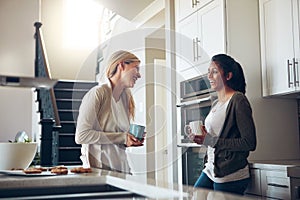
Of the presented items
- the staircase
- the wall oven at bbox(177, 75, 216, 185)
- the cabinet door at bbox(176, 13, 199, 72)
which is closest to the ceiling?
the cabinet door at bbox(176, 13, 199, 72)

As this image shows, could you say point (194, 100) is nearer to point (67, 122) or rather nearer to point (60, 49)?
point (67, 122)

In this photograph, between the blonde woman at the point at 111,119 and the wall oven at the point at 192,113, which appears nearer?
the blonde woman at the point at 111,119

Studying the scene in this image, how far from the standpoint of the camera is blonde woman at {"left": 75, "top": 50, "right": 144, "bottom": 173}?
2143 millimetres

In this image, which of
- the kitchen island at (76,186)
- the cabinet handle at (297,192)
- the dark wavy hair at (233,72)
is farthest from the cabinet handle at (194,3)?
the kitchen island at (76,186)

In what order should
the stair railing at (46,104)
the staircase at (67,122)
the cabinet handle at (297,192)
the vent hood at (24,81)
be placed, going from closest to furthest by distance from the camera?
the vent hood at (24,81) < the cabinet handle at (297,192) < the stair railing at (46,104) < the staircase at (67,122)

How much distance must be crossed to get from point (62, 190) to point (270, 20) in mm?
1892

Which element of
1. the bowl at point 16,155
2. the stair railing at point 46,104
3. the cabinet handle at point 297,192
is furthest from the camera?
the stair railing at point 46,104

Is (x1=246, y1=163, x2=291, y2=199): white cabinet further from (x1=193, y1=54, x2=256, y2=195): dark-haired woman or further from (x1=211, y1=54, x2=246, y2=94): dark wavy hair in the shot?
(x1=211, y1=54, x2=246, y2=94): dark wavy hair

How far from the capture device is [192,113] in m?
3.39

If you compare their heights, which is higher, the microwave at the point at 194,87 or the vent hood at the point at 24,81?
the microwave at the point at 194,87

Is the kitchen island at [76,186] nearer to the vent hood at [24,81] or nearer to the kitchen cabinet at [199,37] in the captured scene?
the vent hood at [24,81]

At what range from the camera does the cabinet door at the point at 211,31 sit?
3.03 metres

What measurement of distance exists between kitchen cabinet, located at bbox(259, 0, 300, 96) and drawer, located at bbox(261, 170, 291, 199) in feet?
1.82

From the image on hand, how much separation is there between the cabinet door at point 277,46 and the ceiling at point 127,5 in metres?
1.84
